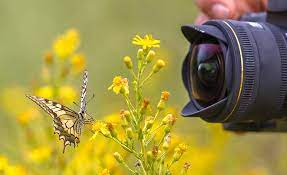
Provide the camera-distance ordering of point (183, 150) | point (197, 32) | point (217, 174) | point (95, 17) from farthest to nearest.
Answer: point (95, 17)
point (217, 174)
point (197, 32)
point (183, 150)

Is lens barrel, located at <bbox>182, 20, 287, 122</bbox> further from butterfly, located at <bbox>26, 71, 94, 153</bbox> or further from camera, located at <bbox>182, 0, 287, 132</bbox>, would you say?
butterfly, located at <bbox>26, 71, 94, 153</bbox>

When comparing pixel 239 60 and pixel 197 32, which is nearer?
pixel 239 60

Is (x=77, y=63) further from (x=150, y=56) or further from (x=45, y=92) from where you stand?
(x=150, y=56)

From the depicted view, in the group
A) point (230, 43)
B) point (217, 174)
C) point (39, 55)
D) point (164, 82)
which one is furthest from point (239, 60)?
point (39, 55)

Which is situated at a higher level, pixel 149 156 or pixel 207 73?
pixel 207 73

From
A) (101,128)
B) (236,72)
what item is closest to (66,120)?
(101,128)

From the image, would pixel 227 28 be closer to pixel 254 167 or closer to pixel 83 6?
pixel 254 167

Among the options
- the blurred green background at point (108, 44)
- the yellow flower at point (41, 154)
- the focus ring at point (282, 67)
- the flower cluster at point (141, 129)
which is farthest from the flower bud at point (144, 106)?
the blurred green background at point (108, 44)
